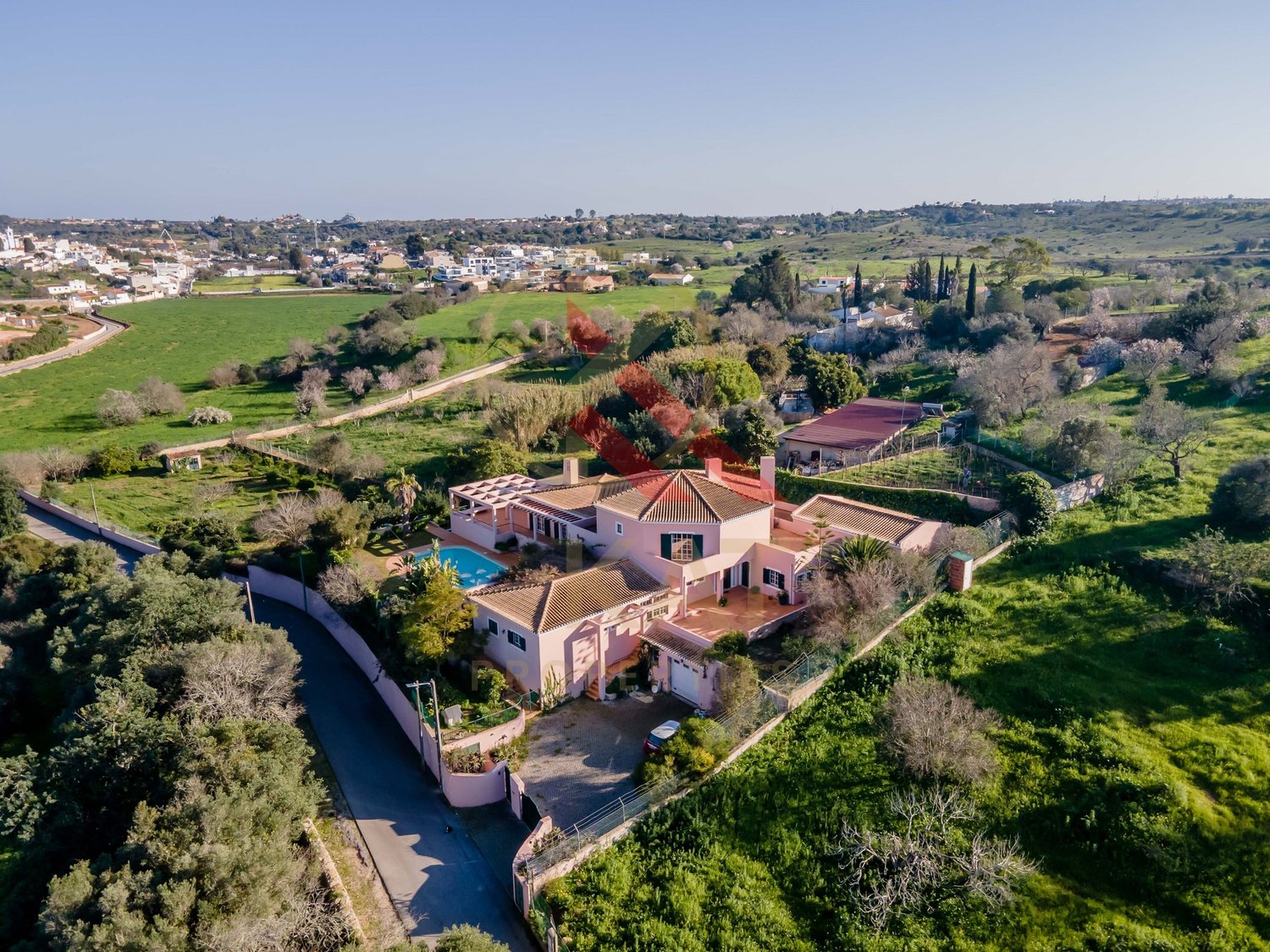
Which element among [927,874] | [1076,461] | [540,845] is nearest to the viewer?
[927,874]

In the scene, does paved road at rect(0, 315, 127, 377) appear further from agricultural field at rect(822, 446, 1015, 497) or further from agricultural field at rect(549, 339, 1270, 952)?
agricultural field at rect(549, 339, 1270, 952)

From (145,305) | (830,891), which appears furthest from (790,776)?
(145,305)

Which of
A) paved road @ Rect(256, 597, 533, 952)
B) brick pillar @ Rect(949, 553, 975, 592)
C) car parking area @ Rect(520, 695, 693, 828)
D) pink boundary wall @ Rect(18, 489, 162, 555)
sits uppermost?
brick pillar @ Rect(949, 553, 975, 592)

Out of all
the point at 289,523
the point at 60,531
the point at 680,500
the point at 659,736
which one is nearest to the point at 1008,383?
the point at 680,500

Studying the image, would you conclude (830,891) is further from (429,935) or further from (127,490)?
(127,490)

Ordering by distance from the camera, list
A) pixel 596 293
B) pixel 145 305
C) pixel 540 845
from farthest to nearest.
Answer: pixel 145 305 < pixel 596 293 < pixel 540 845

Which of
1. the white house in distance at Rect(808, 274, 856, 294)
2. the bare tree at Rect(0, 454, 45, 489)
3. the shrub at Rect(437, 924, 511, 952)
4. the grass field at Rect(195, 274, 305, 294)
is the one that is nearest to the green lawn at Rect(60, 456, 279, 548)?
the bare tree at Rect(0, 454, 45, 489)

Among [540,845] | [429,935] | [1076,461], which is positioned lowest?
[429,935]

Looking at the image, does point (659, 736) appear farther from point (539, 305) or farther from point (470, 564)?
point (539, 305)
